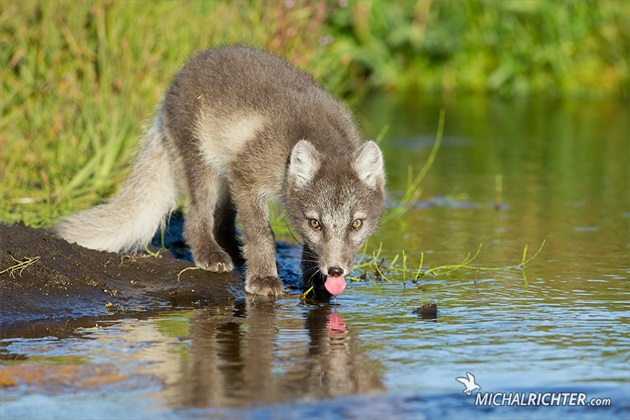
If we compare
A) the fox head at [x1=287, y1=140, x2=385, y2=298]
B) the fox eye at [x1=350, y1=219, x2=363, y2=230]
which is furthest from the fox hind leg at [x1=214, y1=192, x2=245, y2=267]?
the fox eye at [x1=350, y1=219, x2=363, y2=230]

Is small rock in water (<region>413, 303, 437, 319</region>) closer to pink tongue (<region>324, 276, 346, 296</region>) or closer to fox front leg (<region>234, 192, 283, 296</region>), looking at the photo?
pink tongue (<region>324, 276, 346, 296</region>)

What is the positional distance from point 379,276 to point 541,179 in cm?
384

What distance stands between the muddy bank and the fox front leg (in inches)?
5.6

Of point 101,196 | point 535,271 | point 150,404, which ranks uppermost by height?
point 101,196

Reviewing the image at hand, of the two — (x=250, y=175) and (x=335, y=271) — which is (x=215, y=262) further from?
(x=335, y=271)

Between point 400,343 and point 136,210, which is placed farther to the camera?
point 136,210

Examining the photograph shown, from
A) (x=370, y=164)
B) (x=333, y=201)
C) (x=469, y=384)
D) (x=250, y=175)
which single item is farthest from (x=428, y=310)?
(x=250, y=175)

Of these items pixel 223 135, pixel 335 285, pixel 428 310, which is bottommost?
pixel 428 310

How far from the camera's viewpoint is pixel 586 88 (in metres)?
16.5

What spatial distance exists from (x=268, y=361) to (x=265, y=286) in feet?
4.58

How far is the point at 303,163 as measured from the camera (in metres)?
5.64

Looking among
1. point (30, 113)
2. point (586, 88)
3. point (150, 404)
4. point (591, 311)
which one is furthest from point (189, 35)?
point (586, 88)

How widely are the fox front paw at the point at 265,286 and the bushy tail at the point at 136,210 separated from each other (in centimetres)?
106

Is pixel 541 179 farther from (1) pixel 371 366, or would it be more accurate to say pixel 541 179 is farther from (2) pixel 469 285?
(1) pixel 371 366
